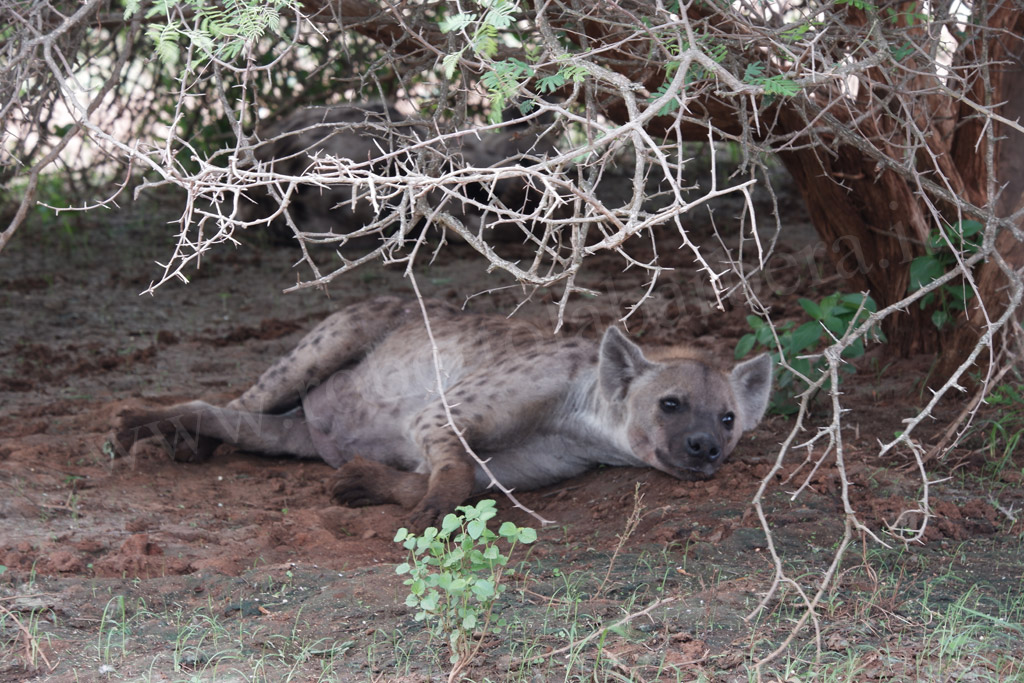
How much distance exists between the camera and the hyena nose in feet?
→ 11.7

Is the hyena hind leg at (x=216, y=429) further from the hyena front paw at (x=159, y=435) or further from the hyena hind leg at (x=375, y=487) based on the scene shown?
the hyena hind leg at (x=375, y=487)

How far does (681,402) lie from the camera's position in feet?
12.3

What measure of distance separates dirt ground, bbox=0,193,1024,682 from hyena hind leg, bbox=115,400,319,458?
77 millimetres

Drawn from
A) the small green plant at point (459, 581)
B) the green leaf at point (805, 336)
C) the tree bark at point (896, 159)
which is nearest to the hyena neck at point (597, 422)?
the green leaf at point (805, 336)

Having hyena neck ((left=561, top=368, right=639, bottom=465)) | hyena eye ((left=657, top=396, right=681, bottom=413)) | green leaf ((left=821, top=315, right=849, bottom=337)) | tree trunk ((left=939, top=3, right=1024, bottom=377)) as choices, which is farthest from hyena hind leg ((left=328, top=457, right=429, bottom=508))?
tree trunk ((left=939, top=3, right=1024, bottom=377))

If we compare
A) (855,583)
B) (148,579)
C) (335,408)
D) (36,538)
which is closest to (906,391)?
(855,583)

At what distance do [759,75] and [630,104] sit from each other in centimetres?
94

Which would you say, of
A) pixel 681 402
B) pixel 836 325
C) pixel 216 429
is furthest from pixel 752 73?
pixel 216 429

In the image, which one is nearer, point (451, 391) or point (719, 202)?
point (451, 391)

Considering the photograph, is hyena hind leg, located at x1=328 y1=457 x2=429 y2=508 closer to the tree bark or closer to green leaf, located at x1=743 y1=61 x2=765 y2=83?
the tree bark

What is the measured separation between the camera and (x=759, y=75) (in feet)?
9.80

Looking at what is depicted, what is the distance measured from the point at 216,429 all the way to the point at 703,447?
200 centimetres

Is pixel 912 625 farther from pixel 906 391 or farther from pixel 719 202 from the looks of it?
pixel 719 202

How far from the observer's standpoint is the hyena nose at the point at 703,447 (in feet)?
11.7
